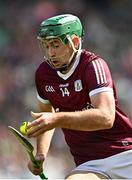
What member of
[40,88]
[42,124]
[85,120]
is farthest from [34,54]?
[42,124]

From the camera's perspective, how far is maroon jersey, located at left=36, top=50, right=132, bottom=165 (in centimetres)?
491

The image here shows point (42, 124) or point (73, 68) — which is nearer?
point (42, 124)

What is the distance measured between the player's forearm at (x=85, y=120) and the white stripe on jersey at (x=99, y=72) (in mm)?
331

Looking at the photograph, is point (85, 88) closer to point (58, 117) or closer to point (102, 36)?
point (58, 117)

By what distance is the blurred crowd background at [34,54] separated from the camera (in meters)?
9.39

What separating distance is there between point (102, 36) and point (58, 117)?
7725 millimetres

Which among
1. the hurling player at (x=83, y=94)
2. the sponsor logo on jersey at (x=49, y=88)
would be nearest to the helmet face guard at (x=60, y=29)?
the hurling player at (x=83, y=94)

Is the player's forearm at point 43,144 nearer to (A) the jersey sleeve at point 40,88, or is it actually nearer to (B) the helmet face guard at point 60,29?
(A) the jersey sleeve at point 40,88

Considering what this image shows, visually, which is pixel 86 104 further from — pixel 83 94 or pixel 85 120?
pixel 85 120

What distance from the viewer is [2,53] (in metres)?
11.1

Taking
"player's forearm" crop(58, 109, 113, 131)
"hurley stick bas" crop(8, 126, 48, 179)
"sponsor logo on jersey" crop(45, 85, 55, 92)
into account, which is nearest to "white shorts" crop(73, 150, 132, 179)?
"hurley stick bas" crop(8, 126, 48, 179)

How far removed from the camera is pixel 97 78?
481 centimetres

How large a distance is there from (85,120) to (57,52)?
0.68m

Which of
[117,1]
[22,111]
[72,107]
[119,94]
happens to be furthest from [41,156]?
[117,1]
